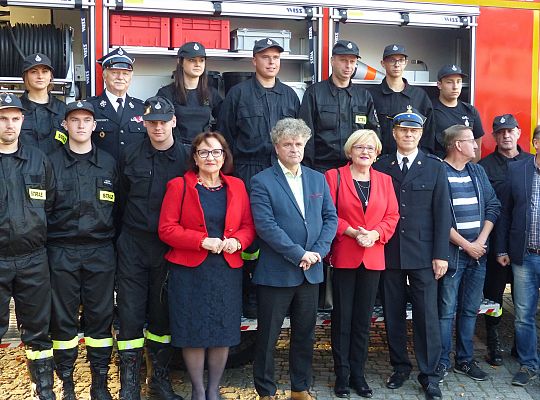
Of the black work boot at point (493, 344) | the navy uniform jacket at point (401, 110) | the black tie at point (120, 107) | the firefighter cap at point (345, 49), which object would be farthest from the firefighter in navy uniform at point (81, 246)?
the black work boot at point (493, 344)

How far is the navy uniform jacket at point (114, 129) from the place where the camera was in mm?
4609

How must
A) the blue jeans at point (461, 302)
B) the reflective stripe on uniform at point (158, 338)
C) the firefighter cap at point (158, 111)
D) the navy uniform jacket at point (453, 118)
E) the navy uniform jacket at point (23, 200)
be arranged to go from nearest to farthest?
the navy uniform jacket at point (23, 200) < the firefighter cap at point (158, 111) < the reflective stripe on uniform at point (158, 338) < the blue jeans at point (461, 302) < the navy uniform jacket at point (453, 118)

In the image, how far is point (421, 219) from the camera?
14.9 feet

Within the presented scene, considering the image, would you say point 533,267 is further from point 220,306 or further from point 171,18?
point 171,18

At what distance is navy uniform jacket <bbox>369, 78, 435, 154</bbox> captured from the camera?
5.31 m

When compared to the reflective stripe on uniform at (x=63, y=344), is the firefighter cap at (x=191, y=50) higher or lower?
higher

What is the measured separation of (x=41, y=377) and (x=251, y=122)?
2.18m

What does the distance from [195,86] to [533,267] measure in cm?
274

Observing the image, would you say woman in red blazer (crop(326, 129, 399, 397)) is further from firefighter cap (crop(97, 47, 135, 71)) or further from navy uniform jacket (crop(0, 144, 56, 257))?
navy uniform jacket (crop(0, 144, 56, 257))

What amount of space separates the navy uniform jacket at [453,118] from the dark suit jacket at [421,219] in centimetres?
90

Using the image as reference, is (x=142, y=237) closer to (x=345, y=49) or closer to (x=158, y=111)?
(x=158, y=111)

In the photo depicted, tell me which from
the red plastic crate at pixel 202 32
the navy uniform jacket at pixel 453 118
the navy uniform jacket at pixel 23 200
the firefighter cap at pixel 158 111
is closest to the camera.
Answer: the navy uniform jacket at pixel 23 200

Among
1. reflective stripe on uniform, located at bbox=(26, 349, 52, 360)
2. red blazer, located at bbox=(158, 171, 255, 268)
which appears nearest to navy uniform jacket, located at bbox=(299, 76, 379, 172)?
red blazer, located at bbox=(158, 171, 255, 268)

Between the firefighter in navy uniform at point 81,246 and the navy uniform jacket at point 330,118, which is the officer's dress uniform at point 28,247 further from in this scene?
the navy uniform jacket at point 330,118
